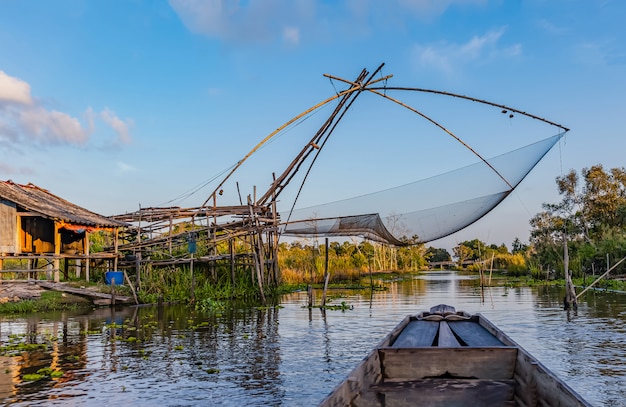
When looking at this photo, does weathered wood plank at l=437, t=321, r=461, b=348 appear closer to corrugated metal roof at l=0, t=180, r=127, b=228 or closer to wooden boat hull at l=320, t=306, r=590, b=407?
wooden boat hull at l=320, t=306, r=590, b=407

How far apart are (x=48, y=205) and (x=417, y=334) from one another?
12.9m

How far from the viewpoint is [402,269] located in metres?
36.8

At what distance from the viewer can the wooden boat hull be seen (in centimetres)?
333

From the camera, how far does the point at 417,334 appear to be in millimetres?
6094

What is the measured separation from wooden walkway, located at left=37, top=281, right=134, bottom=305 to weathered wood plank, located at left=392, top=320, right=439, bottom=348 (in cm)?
952

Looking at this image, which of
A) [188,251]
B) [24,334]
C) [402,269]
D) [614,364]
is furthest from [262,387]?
[402,269]

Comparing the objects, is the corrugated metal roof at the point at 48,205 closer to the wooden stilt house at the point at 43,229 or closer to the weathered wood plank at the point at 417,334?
the wooden stilt house at the point at 43,229

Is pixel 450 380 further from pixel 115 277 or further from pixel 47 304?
pixel 115 277

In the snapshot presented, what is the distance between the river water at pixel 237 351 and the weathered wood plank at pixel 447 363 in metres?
1.40

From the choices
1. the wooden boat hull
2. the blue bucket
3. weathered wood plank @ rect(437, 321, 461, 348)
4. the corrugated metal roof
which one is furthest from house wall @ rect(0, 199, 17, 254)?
the wooden boat hull

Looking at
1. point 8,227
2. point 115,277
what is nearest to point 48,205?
point 8,227

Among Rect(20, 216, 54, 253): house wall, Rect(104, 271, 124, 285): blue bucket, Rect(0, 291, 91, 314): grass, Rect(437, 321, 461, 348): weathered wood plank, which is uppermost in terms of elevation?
Rect(20, 216, 54, 253): house wall

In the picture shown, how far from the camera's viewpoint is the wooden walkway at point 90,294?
45.5 ft

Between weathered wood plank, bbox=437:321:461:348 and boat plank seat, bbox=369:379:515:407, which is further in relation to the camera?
weathered wood plank, bbox=437:321:461:348
